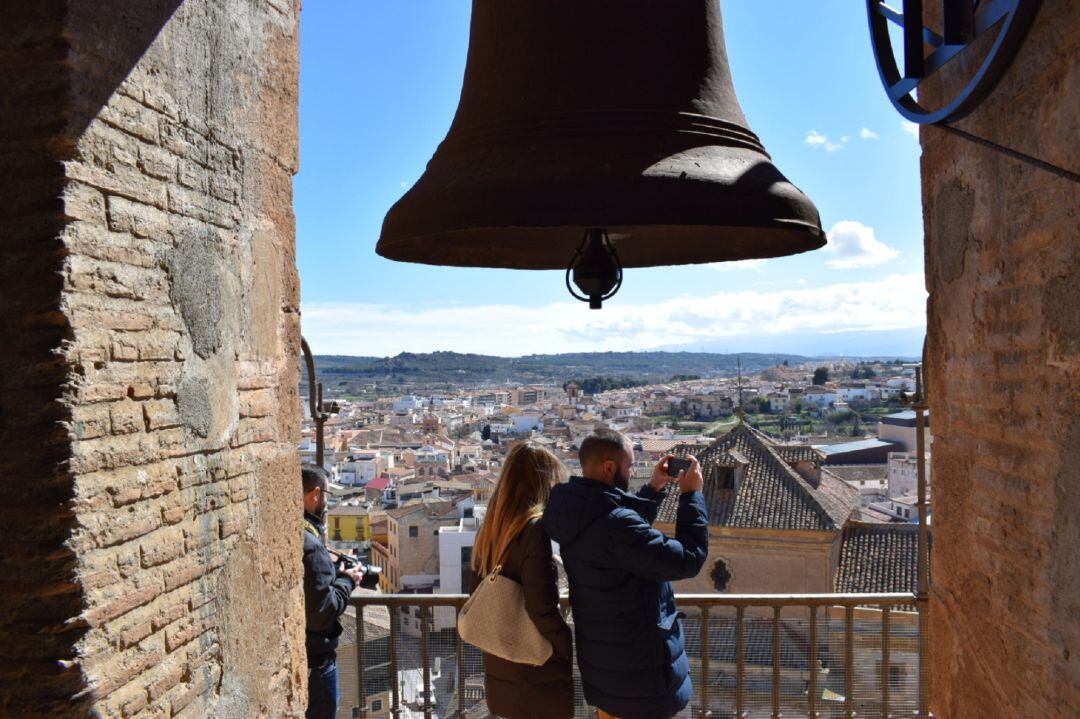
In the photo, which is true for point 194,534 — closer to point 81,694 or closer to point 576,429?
point 81,694

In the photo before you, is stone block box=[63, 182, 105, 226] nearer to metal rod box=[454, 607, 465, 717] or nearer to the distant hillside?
metal rod box=[454, 607, 465, 717]

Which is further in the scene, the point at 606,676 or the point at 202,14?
the point at 606,676

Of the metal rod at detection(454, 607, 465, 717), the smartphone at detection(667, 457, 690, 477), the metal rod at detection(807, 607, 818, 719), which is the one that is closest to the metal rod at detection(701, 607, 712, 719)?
the metal rod at detection(807, 607, 818, 719)

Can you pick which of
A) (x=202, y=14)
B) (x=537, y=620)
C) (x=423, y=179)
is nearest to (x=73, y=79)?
(x=202, y=14)

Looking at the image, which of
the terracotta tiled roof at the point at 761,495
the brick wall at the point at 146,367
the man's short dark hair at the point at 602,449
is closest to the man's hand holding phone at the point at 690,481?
the man's short dark hair at the point at 602,449

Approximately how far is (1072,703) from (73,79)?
2329mm

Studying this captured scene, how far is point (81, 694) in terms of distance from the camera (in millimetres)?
1812

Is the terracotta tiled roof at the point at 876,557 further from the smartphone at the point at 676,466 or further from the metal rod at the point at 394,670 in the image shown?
the smartphone at the point at 676,466

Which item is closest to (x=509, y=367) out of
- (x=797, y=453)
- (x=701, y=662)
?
(x=797, y=453)

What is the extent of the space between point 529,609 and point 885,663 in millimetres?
1964

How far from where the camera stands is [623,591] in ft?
8.76

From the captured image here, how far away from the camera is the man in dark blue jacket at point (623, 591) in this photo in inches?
103

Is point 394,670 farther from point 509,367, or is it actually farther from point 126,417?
point 509,367

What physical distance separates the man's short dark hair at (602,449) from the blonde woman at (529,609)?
0.23m
